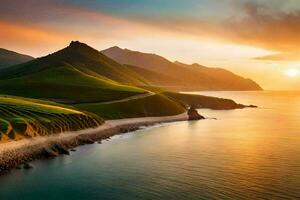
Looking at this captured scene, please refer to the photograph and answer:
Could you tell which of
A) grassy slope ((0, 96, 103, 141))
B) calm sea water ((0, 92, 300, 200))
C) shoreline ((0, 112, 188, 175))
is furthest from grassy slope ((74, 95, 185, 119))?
calm sea water ((0, 92, 300, 200))

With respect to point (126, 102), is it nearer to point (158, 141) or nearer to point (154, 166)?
point (158, 141)

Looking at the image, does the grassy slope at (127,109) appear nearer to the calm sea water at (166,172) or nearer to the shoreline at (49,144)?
the shoreline at (49,144)

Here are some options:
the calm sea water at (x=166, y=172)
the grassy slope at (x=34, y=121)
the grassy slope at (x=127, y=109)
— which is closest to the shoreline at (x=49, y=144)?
the grassy slope at (x=34, y=121)

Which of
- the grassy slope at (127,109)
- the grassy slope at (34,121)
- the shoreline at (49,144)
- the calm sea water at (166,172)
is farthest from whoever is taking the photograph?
the grassy slope at (127,109)

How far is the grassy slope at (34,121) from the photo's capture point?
9329 cm

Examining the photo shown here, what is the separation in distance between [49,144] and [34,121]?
875 centimetres

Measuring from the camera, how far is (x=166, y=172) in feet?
260

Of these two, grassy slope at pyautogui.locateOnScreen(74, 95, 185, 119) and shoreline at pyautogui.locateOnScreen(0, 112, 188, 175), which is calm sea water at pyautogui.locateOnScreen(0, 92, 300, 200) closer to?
shoreline at pyautogui.locateOnScreen(0, 112, 188, 175)

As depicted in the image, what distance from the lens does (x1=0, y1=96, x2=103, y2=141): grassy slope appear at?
9329 centimetres

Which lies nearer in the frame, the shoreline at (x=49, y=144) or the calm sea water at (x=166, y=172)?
the calm sea water at (x=166, y=172)

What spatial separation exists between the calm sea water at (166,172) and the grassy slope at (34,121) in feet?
32.2

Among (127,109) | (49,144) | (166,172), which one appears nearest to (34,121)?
(49,144)

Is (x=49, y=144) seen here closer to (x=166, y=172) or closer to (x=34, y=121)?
(x=34, y=121)

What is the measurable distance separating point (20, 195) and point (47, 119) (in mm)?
50092
